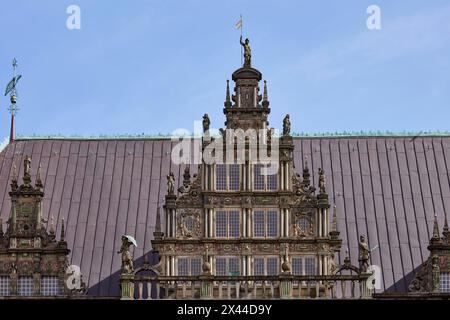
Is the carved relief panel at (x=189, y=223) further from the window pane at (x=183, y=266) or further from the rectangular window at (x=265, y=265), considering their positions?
the rectangular window at (x=265, y=265)

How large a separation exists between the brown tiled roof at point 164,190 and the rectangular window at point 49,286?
1.19 m

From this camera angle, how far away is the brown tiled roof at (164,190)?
2363 inches

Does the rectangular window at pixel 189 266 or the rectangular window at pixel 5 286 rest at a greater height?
the rectangular window at pixel 189 266

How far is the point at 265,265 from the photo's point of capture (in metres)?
57.8

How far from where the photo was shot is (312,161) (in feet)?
208

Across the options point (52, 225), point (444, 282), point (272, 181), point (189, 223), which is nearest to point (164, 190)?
point (189, 223)

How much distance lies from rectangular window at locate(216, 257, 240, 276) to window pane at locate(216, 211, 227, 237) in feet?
2.63

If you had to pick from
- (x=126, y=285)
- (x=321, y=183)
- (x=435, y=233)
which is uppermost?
(x=321, y=183)

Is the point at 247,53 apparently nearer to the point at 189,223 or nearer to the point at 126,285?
the point at 189,223

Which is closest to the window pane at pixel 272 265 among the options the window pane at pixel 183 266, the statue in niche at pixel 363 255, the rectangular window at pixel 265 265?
the rectangular window at pixel 265 265

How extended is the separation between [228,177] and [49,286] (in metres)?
6.60
